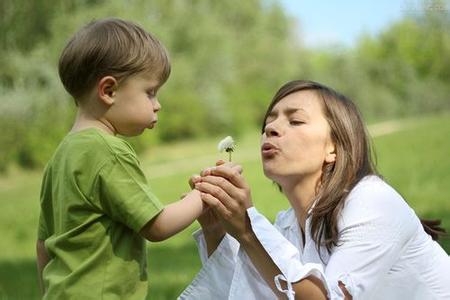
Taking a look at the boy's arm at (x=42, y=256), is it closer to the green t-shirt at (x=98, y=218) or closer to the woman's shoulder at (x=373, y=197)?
the green t-shirt at (x=98, y=218)

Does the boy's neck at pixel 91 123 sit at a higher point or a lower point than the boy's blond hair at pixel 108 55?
lower

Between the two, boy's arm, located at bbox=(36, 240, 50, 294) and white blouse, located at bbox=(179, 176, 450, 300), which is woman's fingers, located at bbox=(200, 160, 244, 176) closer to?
white blouse, located at bbox=(179, 176, 450, 300)

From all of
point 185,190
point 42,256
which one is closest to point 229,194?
point 42,256

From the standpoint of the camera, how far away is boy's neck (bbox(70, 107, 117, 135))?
9.45ft

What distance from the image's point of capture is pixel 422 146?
19.9 meters

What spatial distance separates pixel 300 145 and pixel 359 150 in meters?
0.27

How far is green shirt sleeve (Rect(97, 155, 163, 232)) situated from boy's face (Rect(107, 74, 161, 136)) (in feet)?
0.59

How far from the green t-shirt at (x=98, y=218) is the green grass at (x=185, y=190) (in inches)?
136

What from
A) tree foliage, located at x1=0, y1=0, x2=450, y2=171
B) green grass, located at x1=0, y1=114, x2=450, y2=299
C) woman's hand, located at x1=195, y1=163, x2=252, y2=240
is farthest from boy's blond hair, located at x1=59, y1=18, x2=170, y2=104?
tree foliage, located at x1=0, y1=0, x2=450, y2=171

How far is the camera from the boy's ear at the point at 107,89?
2836 mm

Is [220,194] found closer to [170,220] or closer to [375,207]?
→ [170,220]

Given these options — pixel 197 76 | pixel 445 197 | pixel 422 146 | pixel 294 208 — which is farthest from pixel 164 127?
pixel 294 208

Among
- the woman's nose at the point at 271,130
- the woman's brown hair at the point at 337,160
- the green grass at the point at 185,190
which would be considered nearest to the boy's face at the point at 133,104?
the woman's nose at the point at 271,130

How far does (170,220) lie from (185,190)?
15694 mm
